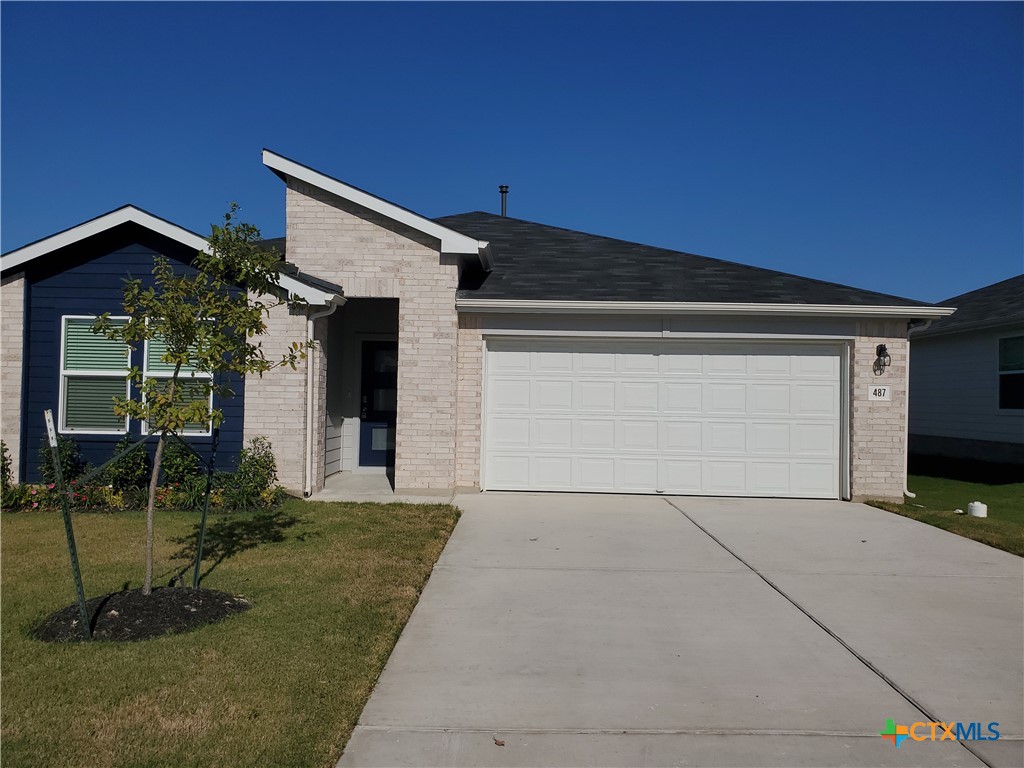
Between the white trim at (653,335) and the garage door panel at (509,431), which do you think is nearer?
the white trim at (653,335)

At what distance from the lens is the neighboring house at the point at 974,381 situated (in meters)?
15.7

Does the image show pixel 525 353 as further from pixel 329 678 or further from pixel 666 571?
pixel 329 678

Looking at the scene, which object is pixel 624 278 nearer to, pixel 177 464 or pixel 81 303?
pixel 177 464

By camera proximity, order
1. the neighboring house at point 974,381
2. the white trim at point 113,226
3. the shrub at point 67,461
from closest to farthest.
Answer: the shrub at point 67,461 < the white trim at point 113,226 < the neighboring house at point 974,381

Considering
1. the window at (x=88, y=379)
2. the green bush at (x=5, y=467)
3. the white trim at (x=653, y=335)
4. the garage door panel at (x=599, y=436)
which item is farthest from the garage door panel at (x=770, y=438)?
the green bush at (x=5, y=467)

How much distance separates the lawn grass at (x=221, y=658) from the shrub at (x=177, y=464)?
6.05 ft

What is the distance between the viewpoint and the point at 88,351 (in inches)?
414

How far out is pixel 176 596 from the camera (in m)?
5.48

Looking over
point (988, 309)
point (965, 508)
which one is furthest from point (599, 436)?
point (988, 309)

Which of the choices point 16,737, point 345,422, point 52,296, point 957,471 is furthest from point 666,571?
point 957,471

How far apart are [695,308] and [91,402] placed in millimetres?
8502

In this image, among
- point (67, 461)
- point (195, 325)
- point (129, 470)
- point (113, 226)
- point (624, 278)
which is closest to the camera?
point (195, 325)

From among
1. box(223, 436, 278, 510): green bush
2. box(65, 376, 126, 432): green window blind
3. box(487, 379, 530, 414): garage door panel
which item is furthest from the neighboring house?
box(65, 376, 126, 432): green window blind

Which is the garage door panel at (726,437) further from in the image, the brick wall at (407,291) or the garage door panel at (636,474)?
the brick wall at (407,291)
